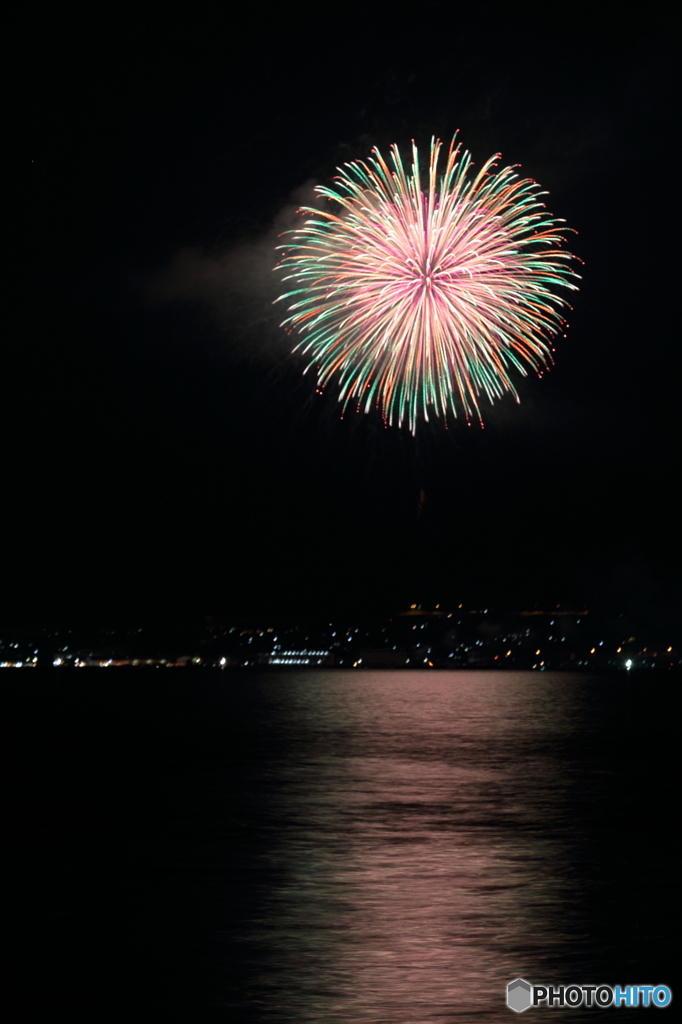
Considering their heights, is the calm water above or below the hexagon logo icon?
above

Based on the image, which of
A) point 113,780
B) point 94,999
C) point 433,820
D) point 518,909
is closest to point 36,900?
point 94,999

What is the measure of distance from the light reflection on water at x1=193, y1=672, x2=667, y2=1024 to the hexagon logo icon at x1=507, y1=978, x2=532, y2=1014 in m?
0.16

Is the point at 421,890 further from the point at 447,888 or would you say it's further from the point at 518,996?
the point at 518,996

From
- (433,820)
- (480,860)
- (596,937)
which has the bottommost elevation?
(596,937)

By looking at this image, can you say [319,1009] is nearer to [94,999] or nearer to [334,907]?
[94,999]

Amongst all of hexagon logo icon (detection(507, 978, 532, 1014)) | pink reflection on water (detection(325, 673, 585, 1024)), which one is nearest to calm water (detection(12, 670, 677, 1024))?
pink reflection on water (detection(325, 673, 585, 1024))

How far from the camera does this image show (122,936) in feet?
68.0

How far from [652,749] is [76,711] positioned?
301 feet

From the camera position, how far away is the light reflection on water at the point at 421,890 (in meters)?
17.2

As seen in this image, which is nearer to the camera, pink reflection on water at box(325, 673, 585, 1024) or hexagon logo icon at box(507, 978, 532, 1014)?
hexagon logo icon at box(507, 978, 532, 1014)

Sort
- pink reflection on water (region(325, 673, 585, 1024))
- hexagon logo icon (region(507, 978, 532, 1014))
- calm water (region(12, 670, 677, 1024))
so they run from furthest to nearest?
calm water (region(12, 670, 677, 1024)) < pink reflection on water (region(325, 673, 585, 1024)) < hexagon logo icon (region(507, 978, 532, 1014))

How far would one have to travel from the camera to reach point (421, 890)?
1028 inches

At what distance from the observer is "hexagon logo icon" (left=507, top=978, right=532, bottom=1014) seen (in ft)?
52.8

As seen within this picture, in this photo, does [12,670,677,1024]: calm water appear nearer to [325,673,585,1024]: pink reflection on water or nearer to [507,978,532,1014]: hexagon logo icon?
[325,673,585,1024]: pink reflection on water
